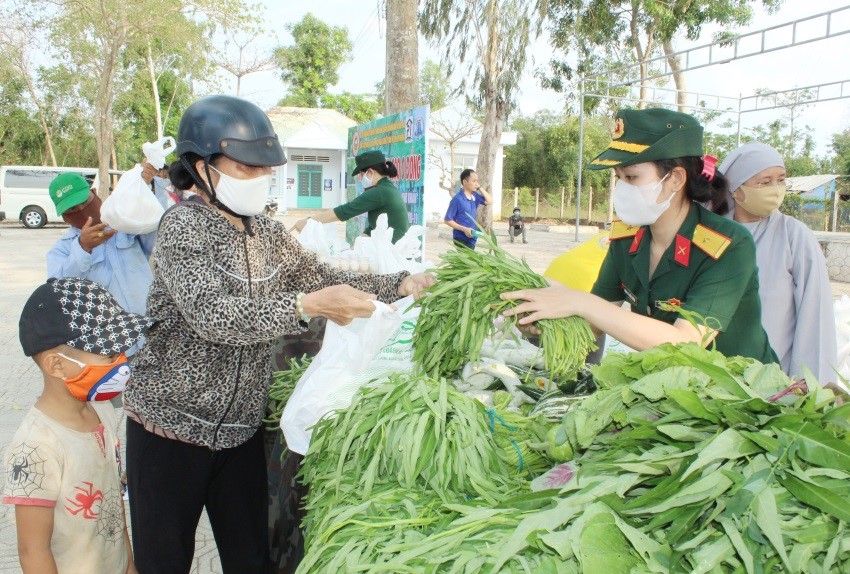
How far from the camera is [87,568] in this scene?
205cm

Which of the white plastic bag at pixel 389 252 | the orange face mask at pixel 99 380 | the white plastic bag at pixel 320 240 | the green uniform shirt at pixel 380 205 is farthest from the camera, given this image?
the green uniform shirt at pixel 380 205

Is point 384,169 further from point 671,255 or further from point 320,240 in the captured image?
point 671,255

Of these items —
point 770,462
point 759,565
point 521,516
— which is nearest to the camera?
point 759,565

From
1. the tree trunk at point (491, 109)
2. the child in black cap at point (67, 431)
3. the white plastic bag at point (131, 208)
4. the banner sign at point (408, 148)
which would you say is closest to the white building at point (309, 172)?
the tree trunk at point (491, 109)

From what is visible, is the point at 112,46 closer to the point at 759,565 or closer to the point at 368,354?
the point at 368,354

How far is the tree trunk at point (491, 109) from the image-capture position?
61.9ft

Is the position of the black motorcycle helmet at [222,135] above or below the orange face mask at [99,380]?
above

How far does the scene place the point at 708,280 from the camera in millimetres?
2004

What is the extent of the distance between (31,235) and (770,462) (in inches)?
933

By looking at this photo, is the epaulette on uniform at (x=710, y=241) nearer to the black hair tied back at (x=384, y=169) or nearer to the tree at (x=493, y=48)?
the black hair tied back at (x=384, y=169)

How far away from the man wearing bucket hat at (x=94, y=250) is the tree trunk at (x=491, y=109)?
15.1 metres

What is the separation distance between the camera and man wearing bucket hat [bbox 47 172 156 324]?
3.83 meters

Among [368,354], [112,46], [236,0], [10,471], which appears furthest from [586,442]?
[236,0]

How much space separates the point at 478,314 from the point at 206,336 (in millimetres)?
732
